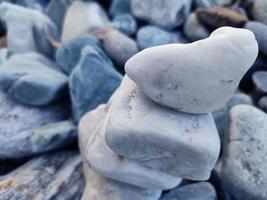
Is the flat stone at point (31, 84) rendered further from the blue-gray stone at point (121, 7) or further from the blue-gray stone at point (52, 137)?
the blue-gray stone at point (121, 7)

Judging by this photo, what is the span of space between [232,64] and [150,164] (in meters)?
0.21

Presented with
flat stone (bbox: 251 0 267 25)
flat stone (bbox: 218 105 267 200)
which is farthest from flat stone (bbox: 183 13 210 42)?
flat stone (bbox: 218 105 267 200)

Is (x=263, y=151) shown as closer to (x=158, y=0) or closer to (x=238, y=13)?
(x=238, y=13)

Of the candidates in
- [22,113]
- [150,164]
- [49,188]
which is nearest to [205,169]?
[150,164]

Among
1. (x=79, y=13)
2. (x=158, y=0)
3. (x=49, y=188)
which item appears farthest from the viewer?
(x=79, y=13)

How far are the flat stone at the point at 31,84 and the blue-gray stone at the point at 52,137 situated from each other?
0.07 metres

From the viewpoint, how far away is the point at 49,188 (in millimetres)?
753

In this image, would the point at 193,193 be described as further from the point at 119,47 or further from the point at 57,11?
the point at 57,11

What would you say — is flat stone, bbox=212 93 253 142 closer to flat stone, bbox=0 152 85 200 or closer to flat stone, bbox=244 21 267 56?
flat stone, bbox=244 21 267 56

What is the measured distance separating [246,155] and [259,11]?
1.09 ft

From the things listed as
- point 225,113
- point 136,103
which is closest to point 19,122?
point 136,103

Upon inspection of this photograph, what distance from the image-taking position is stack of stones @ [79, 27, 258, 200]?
22.3 inches

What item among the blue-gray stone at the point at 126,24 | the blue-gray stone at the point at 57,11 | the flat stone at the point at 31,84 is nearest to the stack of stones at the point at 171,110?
the flat stone at the point at 31,84

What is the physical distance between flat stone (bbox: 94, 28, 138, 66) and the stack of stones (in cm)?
25
